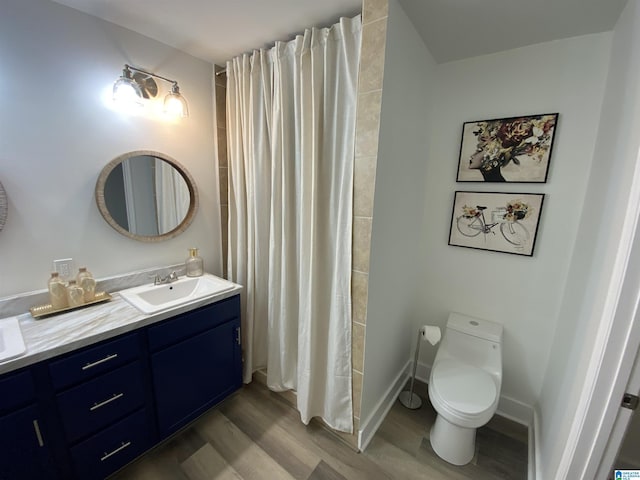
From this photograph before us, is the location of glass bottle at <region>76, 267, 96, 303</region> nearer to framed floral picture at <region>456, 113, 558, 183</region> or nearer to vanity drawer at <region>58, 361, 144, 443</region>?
vanity drawer at <region>58, 361, 144, 443</region>

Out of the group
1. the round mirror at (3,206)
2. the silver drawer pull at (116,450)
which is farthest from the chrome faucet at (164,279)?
the silver drawer pull at (116,450)

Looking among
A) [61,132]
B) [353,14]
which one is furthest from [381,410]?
[61,132]

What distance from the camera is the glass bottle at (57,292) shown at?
1.32m

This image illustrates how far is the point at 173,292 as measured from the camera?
1761mm

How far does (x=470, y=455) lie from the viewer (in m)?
1.46

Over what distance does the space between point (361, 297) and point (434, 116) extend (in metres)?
1.43

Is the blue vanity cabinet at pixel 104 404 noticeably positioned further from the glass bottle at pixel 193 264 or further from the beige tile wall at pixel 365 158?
the beige tile wall at pixel 365 158

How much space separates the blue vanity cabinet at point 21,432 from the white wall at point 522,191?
88.7 inches

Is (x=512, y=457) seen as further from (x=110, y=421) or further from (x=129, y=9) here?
(x=129, y=9)

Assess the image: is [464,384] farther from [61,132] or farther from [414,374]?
[61,132]

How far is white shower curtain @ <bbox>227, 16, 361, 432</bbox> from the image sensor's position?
4.44ft

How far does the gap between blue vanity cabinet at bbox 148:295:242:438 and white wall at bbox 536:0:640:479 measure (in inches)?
69.9

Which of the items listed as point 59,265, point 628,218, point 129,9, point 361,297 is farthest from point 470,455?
point 129,9

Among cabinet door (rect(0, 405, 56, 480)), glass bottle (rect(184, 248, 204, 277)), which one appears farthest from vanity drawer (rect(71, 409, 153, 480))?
glass bottle (rect(184, 248, 204, 277))
